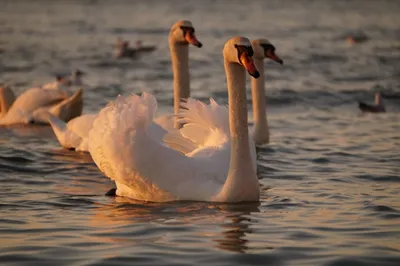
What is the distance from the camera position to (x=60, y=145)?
48.4 feet

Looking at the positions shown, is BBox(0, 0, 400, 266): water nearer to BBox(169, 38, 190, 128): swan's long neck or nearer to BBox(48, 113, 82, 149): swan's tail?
BBox(48, 113, 82, 149): swan's tail

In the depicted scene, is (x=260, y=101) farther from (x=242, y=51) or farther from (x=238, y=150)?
(x=242, y=51)

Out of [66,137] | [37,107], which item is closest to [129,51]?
[37,107]

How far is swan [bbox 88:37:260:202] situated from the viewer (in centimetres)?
962

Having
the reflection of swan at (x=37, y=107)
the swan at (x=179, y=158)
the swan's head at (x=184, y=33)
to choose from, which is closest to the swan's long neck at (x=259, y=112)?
the swan's head at (x=184, y=33)

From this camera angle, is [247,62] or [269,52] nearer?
[247,62]

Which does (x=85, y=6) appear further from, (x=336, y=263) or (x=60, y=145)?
(x=336, y=263)

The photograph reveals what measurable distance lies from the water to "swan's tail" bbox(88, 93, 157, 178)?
18.9 inches

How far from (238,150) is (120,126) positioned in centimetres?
114

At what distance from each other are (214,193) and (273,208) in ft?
1.87

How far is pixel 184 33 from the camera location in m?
13.3

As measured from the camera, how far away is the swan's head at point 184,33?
13180mm

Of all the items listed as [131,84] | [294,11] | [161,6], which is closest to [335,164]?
[131,84]

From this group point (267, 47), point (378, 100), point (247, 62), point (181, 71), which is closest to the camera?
point (247, 62)
